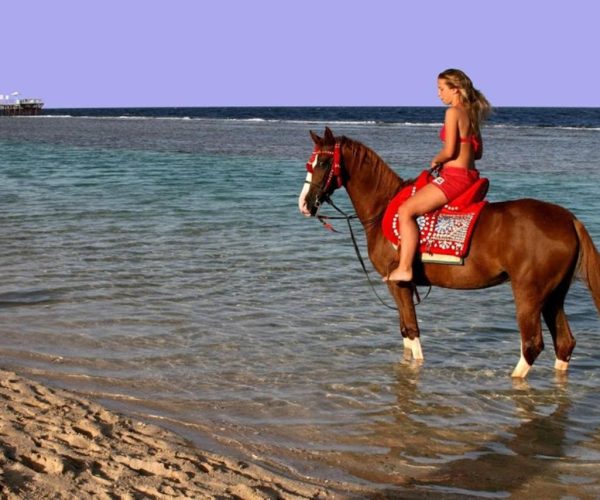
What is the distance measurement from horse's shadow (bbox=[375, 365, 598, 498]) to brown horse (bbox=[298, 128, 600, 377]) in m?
0.70

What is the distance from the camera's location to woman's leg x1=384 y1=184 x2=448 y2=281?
731 cm

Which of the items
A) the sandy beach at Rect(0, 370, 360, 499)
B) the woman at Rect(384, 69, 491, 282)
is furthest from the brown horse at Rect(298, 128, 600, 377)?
the sandy beach at Rect(0, 370, 360, 499)

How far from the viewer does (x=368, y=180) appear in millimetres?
8008

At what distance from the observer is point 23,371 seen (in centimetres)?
695

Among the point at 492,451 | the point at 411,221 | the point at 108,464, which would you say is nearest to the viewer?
the point at 108,464

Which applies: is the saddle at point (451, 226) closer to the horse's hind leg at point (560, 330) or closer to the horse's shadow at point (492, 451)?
the horse's hind leg at point (560, 330)

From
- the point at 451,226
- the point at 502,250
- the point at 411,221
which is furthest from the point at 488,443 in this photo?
the point at 411,221

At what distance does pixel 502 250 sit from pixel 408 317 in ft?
3.96

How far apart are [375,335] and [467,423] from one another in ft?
8.12

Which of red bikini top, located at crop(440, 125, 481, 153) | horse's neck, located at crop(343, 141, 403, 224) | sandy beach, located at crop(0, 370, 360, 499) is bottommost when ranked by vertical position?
sandy beach, located at crop(0, 370, 360, 499)

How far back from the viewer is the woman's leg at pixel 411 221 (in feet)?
24.0

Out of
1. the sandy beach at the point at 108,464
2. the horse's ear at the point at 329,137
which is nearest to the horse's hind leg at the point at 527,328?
the horse's ear at the point at 329,137

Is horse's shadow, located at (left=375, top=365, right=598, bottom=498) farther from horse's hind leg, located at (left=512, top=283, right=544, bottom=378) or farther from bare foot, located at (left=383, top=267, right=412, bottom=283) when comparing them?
bare foot, located at (left=383, top=267, right=412, bottom=283)
